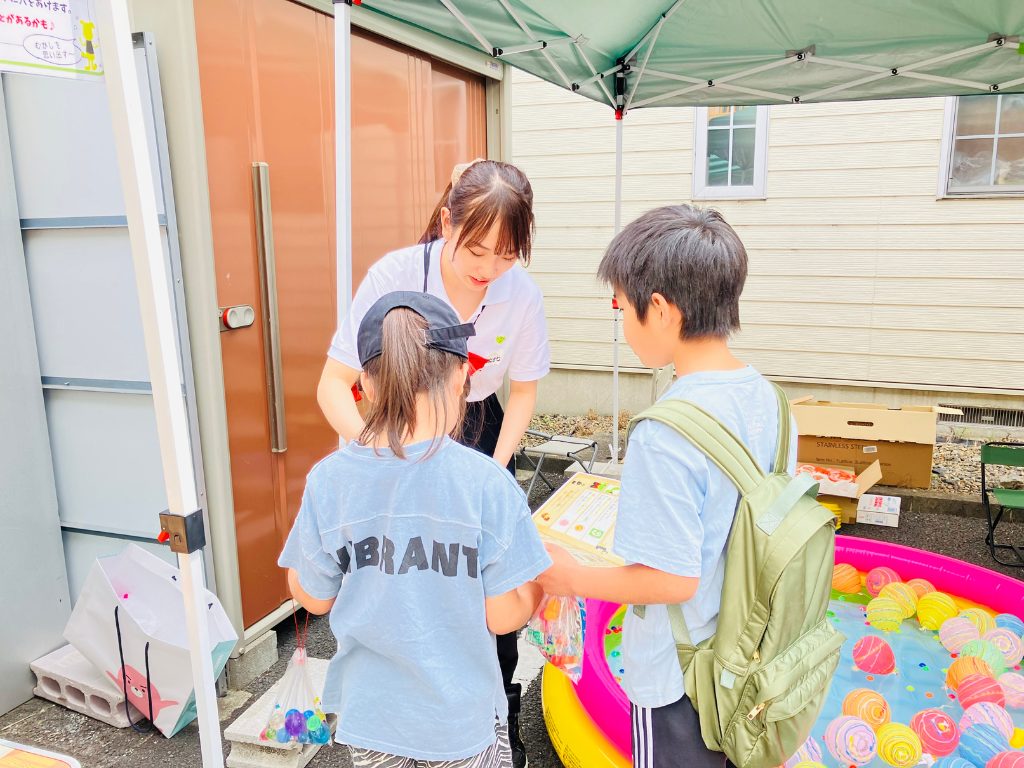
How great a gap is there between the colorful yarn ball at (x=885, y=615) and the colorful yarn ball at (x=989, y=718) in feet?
2.59

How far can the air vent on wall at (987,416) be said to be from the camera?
244 inches

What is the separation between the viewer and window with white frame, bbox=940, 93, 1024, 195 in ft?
19.5

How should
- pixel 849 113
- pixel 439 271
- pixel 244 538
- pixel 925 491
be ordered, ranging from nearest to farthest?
pixel 439 271 → pixel 244 538 → pixel 925 491 → pixel 849 113

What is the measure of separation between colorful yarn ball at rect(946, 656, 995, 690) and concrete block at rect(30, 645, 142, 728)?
3234mm

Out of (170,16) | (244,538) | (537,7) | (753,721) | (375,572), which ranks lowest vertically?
(244,538)

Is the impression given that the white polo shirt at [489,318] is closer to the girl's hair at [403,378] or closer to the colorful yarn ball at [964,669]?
the girl's hair at [403,378]

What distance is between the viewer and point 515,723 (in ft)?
7.83

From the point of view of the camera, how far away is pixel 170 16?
8.36ft

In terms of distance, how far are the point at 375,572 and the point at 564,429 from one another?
580 cm

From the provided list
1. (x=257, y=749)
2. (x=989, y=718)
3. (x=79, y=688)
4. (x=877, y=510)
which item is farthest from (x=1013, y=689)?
(x=79, y=688)

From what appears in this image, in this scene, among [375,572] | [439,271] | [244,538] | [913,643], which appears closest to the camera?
[375,572]

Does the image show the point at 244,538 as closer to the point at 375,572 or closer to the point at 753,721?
the point at 375,572

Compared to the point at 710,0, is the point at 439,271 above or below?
below

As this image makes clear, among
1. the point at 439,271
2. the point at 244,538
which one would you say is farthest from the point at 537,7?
the point at 244,538
